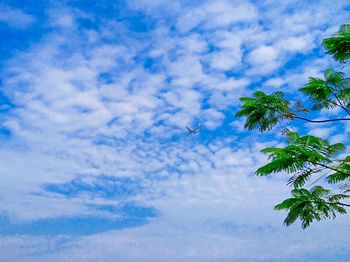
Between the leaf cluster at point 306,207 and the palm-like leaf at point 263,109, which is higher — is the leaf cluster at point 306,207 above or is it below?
below

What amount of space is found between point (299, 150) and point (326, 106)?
6.78 ft

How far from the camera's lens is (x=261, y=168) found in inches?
246

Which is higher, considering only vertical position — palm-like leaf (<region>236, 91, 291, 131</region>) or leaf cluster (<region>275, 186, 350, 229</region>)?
palm-like leaf (<region>236, 91, 291, 131</region>)

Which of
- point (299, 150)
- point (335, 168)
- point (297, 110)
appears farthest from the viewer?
point (297, 110)

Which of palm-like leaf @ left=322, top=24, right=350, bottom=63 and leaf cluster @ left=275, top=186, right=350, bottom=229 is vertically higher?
palm-like leaf @ left=322, top=24, right=350, bottom=63

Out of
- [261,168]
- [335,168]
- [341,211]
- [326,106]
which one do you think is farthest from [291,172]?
[326,106]

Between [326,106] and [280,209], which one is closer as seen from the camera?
[280,209]

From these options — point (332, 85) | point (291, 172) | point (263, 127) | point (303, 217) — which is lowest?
point (303, 217)

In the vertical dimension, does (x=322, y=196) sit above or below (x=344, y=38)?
below

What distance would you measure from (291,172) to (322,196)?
1257mm

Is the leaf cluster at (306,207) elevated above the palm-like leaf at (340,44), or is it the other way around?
the palm-like leaf at (340,44)

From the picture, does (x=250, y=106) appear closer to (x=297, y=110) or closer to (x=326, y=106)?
(x=297, y=110)

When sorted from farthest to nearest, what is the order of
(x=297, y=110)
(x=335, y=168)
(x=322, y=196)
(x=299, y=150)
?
(x=297, y=110) < (x=322, y=196) < (x=335, y=168) < (x=299, y=150)

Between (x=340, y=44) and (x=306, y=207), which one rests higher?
(x=340, y=44)
